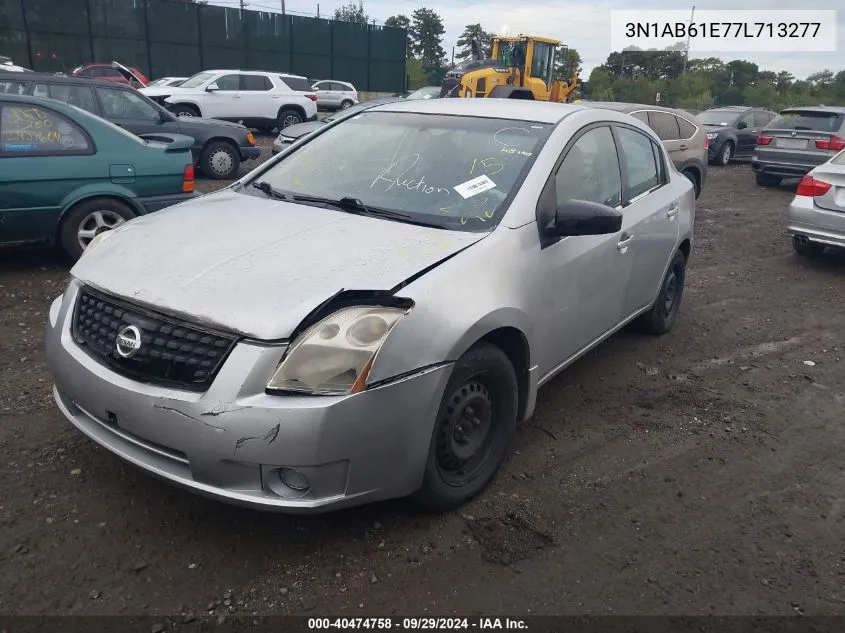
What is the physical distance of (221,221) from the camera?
3.22 meters

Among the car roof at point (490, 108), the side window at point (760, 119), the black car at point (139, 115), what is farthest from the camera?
the side window at point (760, 119)

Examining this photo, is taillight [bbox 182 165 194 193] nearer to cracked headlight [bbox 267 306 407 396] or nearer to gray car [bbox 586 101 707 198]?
cracked headlight [bbox 267 306 407 396]

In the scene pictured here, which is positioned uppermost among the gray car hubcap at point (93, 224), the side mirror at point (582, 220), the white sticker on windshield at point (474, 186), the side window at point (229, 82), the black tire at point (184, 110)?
the side window at point (229, 82)

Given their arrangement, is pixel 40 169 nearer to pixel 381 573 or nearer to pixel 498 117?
pixel 498 117

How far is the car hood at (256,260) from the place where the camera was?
97.4 inches

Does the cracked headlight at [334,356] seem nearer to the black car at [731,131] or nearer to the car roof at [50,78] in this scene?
the car roof at [50,78]

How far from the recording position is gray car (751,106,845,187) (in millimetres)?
12789

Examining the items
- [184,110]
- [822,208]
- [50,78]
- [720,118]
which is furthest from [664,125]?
[184,110]

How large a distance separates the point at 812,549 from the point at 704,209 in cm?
937

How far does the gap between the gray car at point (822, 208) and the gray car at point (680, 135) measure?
2.67 metres

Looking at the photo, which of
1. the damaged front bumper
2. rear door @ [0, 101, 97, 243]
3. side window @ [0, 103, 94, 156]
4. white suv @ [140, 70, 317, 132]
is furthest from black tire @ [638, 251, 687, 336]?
white suv @ [140, 70, 317, 132]

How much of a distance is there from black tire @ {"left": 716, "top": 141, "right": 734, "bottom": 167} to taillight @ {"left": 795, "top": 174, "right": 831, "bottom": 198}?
10603 mm

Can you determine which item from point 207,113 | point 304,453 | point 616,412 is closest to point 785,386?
point 616,412

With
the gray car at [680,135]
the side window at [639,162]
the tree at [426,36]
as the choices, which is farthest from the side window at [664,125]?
the tree at [426,36]
